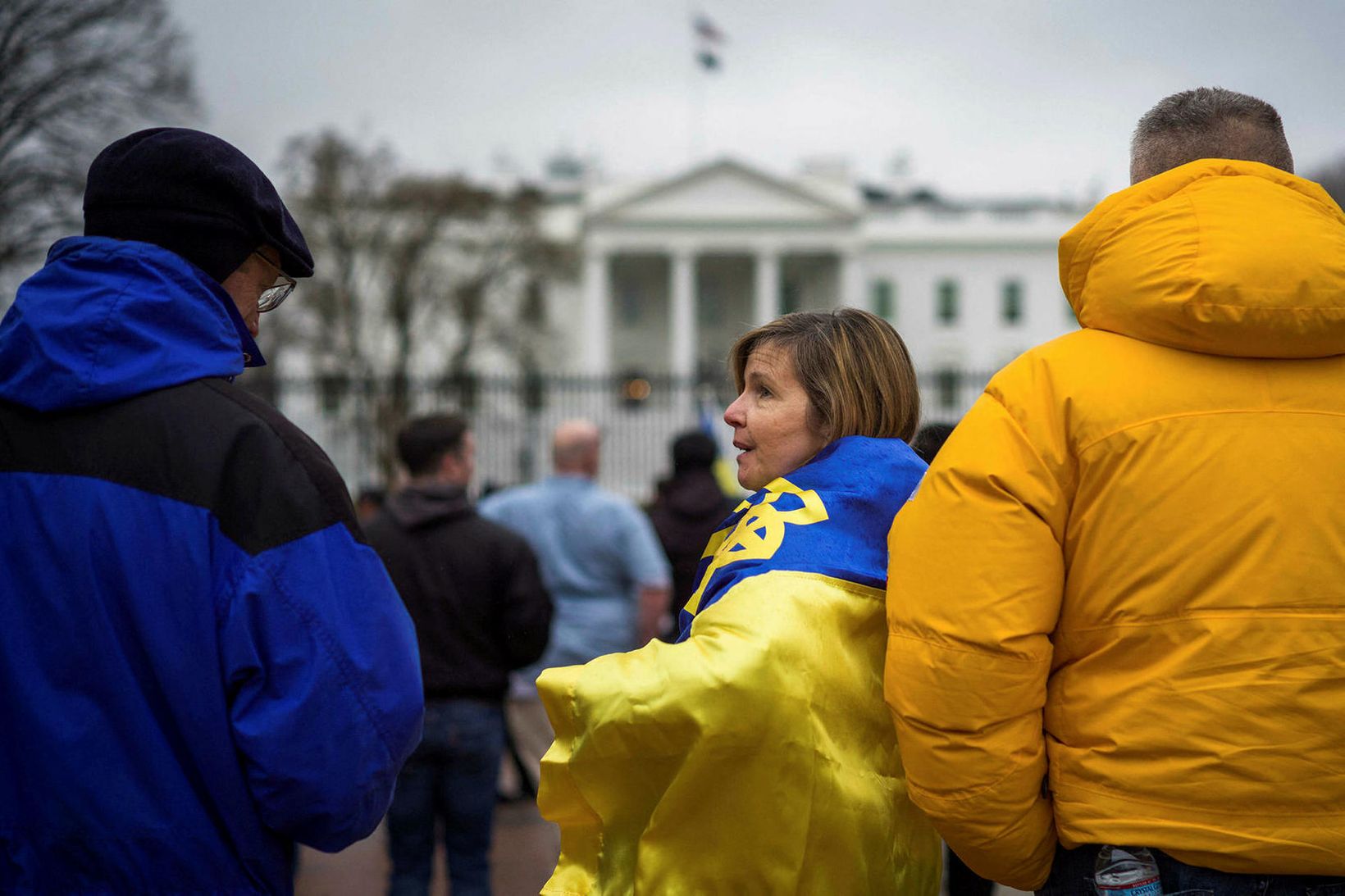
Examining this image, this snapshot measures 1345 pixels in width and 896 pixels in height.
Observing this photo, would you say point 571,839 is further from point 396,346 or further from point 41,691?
point 396,346

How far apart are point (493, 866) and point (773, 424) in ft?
13.4

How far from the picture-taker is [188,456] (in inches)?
69.7

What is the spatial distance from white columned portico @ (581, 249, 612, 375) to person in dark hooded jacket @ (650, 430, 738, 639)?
45028mm

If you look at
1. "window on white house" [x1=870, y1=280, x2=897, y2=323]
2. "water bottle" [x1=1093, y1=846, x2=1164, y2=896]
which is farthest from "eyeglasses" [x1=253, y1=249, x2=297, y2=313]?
"window on white house" [x1=870, y1=280, x2=897, y2=323]

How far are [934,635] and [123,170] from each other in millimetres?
1467

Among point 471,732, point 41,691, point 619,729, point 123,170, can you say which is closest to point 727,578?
point 619,729

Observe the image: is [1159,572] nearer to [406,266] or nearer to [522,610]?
[522,610]

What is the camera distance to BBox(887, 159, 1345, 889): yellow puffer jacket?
67.9 inches

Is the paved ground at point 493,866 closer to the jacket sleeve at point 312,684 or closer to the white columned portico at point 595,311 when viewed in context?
the jacket sleeve at point 312,684

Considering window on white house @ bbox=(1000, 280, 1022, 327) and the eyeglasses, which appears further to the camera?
window on white house @ bbox=(1000, 280, 1022, 327)

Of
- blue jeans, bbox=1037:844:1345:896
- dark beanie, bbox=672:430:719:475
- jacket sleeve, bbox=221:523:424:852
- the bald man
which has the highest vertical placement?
jacket sleeve, bbox=221:523:424:852

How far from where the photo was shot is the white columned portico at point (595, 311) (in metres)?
51.3

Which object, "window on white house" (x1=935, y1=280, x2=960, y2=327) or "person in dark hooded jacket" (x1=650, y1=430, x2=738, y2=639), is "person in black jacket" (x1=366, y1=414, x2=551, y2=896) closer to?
"person in dark hooded jacket" (x1=650, y1=430, x2=738, y2=639)

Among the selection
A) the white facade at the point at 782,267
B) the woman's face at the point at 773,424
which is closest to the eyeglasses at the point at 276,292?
the woman's face at the point at 773,424
